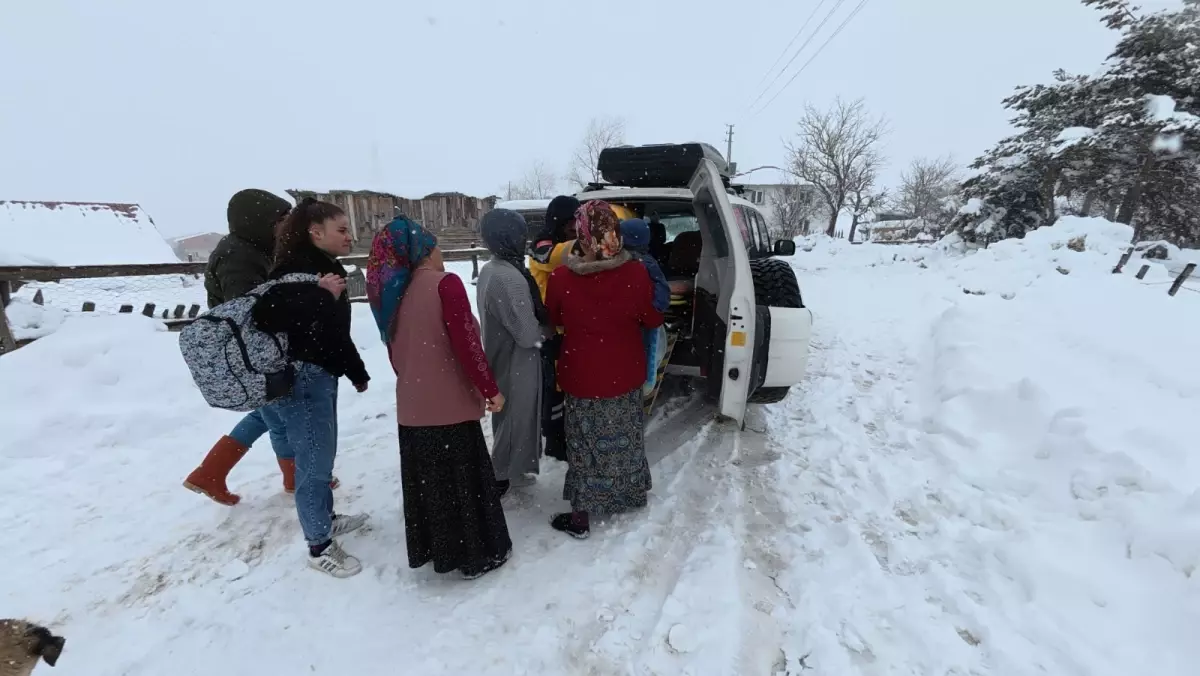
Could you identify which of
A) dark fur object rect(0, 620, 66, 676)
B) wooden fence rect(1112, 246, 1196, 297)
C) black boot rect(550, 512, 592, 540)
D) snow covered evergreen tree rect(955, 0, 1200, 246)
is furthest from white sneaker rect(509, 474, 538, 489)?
snow covered evergreen tree rect(955, 0, 1200, 246)

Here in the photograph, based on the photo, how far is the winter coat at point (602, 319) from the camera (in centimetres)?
269

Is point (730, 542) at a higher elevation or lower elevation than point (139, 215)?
lower

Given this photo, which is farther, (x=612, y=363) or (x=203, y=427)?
(x=203, y=427)

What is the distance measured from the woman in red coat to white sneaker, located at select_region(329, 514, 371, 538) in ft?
3.87

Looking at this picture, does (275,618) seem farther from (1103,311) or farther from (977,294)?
(977,294)

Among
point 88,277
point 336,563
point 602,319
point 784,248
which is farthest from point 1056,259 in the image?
point 88,277

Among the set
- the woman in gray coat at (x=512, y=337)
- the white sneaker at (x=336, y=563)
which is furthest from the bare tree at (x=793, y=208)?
the white sneaker at (x=336, y=563)

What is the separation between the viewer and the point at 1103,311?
4902 mm

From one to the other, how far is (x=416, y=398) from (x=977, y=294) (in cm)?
809

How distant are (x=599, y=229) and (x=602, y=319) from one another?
1.59 ft

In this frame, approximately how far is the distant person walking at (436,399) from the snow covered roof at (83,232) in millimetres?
12692

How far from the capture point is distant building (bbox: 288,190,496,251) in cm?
2031

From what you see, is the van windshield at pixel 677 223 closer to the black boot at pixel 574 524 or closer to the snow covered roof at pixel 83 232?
the black boot at pixel 574 524

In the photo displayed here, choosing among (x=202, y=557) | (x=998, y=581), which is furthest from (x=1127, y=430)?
(x=202, y=557)
